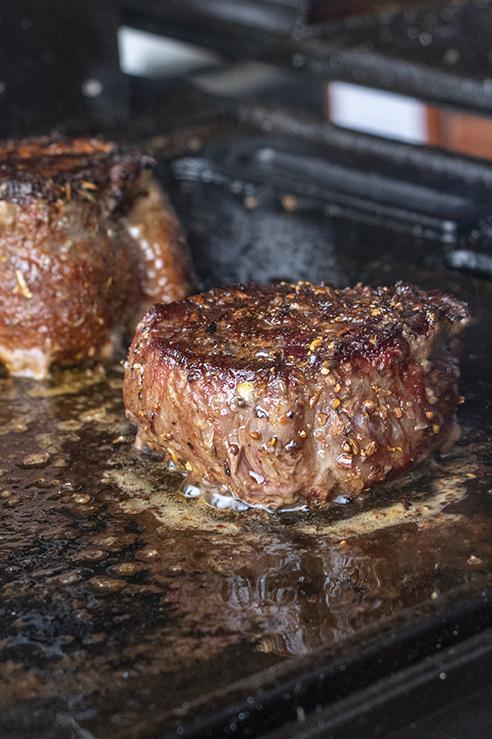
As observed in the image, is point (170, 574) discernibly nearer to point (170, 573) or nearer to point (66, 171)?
point (170, 573)

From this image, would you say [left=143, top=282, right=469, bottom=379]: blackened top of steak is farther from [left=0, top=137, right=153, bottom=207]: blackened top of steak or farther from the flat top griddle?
[left=0, top=137, right=153, bottom=207]: blackened top of steak

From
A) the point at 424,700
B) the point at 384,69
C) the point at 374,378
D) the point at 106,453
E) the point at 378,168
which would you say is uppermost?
the point at 384,69

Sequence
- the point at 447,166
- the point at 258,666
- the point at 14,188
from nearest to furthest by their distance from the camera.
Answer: the point at 258,666, the point at 14,188, the point at 447,166

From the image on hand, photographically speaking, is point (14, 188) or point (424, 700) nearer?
point (424, 700)

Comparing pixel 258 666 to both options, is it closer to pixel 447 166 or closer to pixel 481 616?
pixel 481 616

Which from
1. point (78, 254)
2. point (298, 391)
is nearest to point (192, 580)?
point (298, 391)

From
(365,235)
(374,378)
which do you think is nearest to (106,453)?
(374,378)

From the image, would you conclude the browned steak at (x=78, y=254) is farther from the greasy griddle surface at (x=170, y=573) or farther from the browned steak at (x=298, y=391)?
the browned steak at (x=298, y=391)
